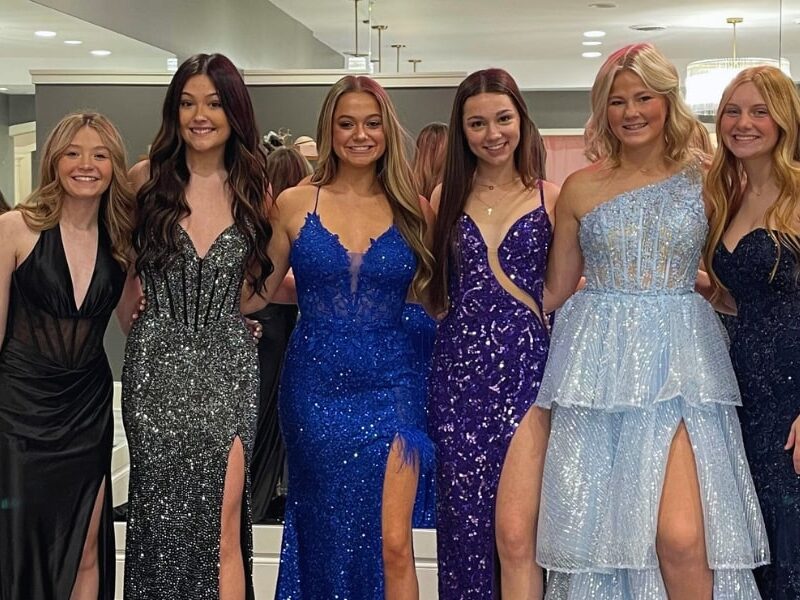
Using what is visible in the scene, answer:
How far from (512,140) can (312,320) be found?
712 millimetres

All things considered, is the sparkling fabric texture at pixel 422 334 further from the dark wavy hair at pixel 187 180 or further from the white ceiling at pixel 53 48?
the white ceiling at pixel 53 48

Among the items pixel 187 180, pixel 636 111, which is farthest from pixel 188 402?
pixel 636 111

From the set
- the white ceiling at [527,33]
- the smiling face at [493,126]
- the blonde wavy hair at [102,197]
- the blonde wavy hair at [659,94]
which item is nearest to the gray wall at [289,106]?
the white ceiling at [527,33]

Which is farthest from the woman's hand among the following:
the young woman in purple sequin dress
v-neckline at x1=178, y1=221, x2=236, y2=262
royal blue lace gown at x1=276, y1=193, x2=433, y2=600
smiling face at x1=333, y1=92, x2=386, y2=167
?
v-neckline at x1=178, y1=221, x2=236, y2=262

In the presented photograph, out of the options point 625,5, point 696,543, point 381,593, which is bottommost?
point 381,593

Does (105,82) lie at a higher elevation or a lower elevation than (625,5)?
lower

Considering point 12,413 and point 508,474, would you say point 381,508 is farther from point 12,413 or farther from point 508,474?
point 12,413

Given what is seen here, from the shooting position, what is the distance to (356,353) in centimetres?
293

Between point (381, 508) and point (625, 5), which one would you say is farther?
point (625, 5)

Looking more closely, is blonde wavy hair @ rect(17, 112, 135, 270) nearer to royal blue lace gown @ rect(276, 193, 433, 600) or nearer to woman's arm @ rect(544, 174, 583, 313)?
royal blue lace gown @ rect(276, 193, 433, 600)

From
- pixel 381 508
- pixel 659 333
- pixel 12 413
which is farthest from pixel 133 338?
pixel 659 333

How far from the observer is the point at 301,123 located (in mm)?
4285

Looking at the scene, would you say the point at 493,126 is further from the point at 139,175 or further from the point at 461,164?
the point at 139,175

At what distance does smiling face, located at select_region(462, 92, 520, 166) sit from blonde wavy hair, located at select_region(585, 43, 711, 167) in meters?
0.22
